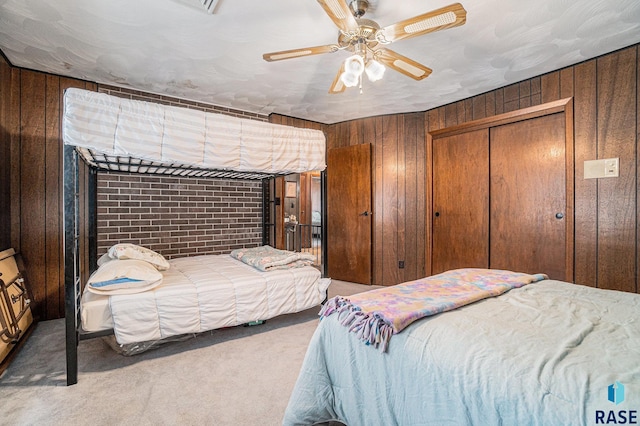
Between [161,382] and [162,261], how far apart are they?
1.02 m

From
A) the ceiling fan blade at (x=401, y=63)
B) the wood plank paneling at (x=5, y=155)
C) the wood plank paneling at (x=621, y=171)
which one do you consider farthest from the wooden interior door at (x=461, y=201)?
the wood plank paneling at (x=5, y=155)

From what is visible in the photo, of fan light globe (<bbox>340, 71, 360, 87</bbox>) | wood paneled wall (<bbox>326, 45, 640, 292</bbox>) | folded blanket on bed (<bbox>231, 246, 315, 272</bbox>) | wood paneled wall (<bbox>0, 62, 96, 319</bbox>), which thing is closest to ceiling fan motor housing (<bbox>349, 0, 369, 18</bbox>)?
fan light globe (<bbox>340, 71, 360, 87</bbox>)

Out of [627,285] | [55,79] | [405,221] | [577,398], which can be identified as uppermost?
[55,79]

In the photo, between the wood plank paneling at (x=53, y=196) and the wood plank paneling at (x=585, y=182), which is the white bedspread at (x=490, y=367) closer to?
the wood plank paneling at (x=585, y=182)

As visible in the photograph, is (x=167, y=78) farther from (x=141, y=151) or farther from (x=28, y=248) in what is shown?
(x=28, y=248)

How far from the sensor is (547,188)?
2.96 m

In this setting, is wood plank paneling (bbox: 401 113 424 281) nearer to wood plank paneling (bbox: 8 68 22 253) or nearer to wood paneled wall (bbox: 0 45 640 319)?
wood paneled wall (bbox: 0 45 640 319)

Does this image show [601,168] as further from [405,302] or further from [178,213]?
[178,213]

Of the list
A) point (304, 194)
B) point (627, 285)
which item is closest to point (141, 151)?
point (627, 285)

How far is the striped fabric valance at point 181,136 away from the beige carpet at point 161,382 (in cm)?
142

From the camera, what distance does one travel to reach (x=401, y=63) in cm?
206

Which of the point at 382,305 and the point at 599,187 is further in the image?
the point at 599,187

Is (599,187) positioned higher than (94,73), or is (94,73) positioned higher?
(94,73)

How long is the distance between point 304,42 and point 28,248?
313cm
